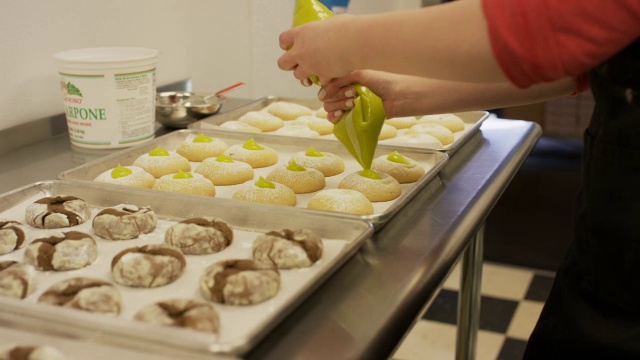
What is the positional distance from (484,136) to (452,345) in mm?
1070

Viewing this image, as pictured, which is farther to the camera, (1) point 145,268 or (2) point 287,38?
(2) point 287,38

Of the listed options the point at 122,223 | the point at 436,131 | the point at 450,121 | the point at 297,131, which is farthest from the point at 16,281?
the point at 450,121

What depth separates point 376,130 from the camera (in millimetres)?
1273

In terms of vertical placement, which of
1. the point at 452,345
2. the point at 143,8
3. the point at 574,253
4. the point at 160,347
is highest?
the point at 143,8

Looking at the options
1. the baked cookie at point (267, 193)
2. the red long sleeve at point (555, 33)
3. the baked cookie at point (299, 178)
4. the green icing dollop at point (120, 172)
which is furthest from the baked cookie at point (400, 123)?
the red long sleeve at point (555, 33)

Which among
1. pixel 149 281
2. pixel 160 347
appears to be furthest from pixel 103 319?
pixel 149 281

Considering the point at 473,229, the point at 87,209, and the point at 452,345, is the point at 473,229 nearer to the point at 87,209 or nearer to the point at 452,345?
the point at 87,209

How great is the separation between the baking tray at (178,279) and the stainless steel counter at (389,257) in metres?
0.03

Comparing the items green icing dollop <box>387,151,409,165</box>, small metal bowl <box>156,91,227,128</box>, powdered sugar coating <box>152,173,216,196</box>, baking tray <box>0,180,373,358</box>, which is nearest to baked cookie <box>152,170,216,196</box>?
powdered sugar coating <box>152,173,216,196</box>

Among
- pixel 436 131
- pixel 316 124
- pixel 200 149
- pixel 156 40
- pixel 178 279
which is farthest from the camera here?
pixel 156 40

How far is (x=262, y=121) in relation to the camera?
1700 mm

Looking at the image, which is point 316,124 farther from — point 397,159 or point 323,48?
point 323,48

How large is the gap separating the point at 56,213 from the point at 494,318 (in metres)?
1.92

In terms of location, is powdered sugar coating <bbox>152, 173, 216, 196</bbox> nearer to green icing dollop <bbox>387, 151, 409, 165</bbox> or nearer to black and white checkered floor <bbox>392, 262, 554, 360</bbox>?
green icing dollop <bbox>387, 151, 409, 165</bbox>
